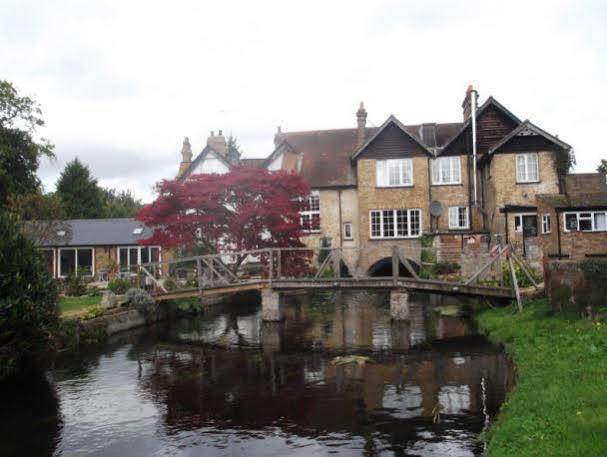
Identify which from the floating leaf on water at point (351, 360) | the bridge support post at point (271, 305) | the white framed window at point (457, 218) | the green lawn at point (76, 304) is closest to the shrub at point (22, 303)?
the green lawn at point (76, 304)

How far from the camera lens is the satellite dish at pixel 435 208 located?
116 feet

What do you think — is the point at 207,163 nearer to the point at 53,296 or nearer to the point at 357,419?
the point at 53,296

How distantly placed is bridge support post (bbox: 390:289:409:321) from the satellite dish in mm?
14723

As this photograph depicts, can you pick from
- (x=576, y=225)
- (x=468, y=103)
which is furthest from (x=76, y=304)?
(x=468, y=103)

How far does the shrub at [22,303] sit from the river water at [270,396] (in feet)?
3.19

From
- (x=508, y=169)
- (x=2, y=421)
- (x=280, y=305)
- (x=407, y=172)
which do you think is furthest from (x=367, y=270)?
(x=2, y=421)

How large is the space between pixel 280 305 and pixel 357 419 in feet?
42.9

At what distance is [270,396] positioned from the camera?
1254 centimetres

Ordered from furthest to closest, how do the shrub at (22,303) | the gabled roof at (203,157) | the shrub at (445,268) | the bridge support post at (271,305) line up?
1. the gabled roof at (203,157)
2. the shrub at (445,268)
3. the bridge support post at (271,305)
4. the shrub at (22,303)

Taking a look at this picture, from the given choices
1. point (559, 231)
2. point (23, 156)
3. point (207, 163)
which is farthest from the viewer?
point (207, 163)

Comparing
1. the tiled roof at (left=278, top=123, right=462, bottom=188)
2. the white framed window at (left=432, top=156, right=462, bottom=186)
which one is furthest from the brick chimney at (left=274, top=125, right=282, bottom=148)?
the white framed window at (left=432, top=156, right=462, bottom=186)

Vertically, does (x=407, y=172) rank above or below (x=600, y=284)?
above

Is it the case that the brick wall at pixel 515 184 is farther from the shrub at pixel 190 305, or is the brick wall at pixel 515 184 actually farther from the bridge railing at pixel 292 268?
the shrub at pixel 190 305

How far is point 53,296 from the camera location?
14516mm
